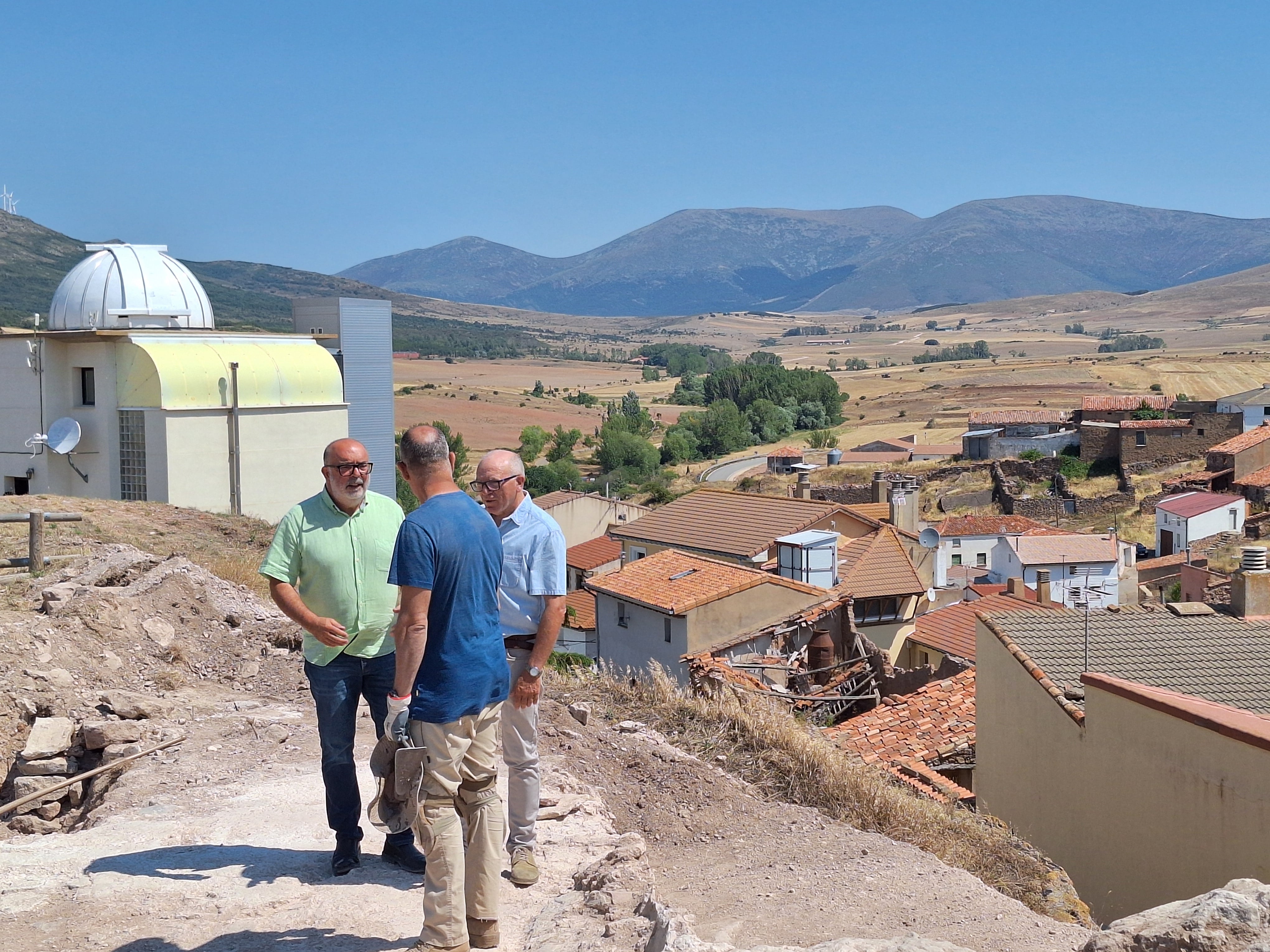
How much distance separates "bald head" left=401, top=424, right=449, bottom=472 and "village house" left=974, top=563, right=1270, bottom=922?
5.78m

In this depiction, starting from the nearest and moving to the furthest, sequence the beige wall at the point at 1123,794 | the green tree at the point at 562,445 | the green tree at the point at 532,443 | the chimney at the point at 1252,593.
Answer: the beige wall at the point at 1123,794
the chimney at the point at 1252,593
the green tree at the point at 562,445
the green tree at the point at 532,443

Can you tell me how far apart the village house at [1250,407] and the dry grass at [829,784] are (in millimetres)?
47129

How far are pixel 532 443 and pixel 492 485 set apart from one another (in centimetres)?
6810

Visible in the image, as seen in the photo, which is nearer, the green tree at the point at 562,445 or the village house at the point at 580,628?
the village house at the point at 580,628

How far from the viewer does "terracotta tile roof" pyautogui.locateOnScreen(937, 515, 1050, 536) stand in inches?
1441

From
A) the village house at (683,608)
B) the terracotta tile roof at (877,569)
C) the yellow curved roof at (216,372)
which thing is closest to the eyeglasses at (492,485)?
the village house at (683,608)

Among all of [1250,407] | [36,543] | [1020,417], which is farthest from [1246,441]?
[36,543]

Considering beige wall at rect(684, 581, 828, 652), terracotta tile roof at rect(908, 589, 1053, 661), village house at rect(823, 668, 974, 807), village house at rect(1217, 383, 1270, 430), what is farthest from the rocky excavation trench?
village house at rect(1217, 383, 1270, 430)

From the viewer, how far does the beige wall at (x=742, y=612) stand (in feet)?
60.8

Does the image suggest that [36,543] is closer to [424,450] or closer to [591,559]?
[424,450]

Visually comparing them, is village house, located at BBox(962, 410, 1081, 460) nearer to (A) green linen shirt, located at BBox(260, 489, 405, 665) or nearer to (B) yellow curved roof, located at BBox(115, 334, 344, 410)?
(B) yellow curved roof, located at BBox(115, 334, 344, 410)

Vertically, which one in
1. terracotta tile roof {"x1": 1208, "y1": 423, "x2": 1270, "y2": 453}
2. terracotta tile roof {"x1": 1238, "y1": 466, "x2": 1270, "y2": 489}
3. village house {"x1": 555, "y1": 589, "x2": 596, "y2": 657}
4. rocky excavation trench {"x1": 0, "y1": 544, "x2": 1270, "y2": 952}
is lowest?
village house {"x1": 555, "y1": 589, "x2": 596, "y2": 657}

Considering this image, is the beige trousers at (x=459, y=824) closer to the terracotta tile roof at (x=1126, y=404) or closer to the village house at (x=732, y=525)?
the village house at (x=732, y=525)

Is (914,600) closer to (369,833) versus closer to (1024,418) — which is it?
(369,833)
